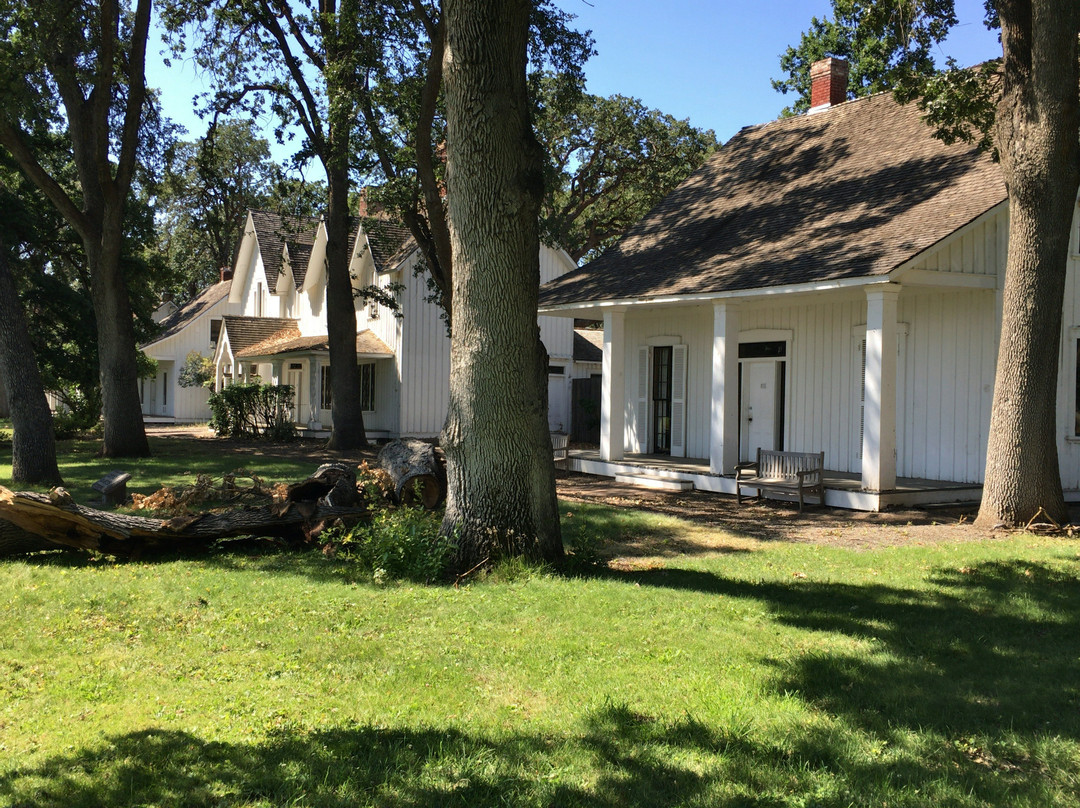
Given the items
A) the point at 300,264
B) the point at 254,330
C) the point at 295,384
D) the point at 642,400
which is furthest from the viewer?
→ the point at 254,330

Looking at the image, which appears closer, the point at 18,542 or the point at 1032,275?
the point at 18,542

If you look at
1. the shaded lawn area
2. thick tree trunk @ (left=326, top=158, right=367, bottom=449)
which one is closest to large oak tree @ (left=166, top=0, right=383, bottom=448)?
thick tree trunk @ (left=326, top=158, right=367, bottom=449)

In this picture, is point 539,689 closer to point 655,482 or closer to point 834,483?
point 834,483

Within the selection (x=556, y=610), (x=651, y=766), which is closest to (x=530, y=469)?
(x=556, y=610)

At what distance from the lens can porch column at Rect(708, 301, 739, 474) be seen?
608 inches

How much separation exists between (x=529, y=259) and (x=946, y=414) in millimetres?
9525

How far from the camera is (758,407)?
59.3 ft

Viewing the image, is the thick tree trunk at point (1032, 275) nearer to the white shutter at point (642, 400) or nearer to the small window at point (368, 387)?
the white shutter at point (642, 400)

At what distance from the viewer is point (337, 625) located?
6617 mm

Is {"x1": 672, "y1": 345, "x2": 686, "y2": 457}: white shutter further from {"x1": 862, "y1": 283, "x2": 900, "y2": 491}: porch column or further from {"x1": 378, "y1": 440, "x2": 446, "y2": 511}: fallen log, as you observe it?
{"x1": 378, "y1": 440, "x2": 446, "y2": 511}: fallen log

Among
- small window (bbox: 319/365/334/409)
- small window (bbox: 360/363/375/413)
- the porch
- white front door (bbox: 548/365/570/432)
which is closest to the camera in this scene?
the porch

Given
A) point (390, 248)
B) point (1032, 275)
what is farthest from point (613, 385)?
point (390, 248)

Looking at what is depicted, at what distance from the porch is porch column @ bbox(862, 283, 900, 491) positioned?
25 cm

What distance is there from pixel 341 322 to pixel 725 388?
11407 mm
